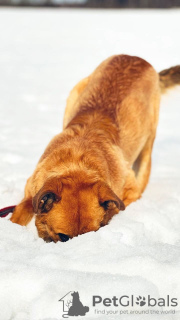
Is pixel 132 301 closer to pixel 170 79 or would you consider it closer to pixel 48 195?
pixel 48 195

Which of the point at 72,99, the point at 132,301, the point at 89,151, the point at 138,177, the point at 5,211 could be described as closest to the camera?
the point at 132,301

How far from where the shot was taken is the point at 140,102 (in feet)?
18.3

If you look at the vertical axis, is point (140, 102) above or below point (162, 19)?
above

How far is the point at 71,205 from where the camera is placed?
343cm

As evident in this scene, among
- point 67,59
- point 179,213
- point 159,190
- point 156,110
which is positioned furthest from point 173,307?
point 67,59

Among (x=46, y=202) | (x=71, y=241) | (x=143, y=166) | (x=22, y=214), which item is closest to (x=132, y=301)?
(x=71, y=241)

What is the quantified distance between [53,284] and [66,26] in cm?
2536

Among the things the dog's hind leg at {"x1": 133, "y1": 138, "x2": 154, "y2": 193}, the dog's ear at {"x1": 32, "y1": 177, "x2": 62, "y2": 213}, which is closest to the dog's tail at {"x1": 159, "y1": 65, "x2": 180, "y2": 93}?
the dog's hind leg at {"x1": 133, "y1": 138, "x2": 154, "y2": 193}

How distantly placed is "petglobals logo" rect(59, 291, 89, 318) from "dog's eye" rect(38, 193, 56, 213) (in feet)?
3.25

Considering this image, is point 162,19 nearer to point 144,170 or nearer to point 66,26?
point 66,26

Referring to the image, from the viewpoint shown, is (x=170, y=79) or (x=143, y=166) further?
(x=170, y=79)

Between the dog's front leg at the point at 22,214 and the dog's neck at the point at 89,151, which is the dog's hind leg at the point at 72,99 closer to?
the dog's neck at the point at 89,151

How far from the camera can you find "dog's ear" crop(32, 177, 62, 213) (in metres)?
3.35

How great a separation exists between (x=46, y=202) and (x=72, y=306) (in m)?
1.18
